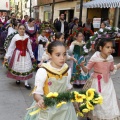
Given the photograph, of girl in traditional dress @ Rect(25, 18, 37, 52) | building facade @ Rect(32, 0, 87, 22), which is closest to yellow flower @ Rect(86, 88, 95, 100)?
girl in traditional dress @ Rect(25, 18, 37, 52)

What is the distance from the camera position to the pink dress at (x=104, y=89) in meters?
3.36

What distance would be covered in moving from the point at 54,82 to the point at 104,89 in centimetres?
122

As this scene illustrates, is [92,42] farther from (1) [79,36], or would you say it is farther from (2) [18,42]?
(2) [18,42]

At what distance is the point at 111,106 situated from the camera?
3383mm

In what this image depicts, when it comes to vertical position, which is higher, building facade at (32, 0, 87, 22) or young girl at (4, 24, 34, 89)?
building facade at (32, 0, 87, 22)

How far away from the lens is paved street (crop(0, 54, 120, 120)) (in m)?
4.05

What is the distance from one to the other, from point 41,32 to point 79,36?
6.84ft

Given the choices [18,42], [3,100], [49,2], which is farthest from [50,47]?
[49,2]

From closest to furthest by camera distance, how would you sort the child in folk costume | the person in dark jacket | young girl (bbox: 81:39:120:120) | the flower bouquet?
the flower bouquet < young girl (bbox: 81:39:120:120) < the child in folk costume < the person in dark jacket

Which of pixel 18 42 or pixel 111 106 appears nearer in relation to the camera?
pixel 111 106

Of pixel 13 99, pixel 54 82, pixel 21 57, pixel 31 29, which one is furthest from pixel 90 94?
pixel 31 29

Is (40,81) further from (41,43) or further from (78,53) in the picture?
(41,43)

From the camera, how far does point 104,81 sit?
3457 millimetres

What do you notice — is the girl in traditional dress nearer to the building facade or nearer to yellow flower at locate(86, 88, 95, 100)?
yellow flower at locate(86, 88, 95, 100)
